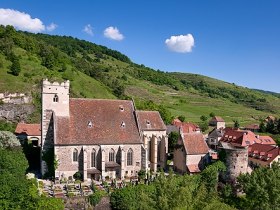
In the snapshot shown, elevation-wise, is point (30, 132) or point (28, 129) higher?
point (28, 129)

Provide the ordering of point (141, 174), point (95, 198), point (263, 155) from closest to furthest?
point (95, 198) → point (141, 174) → point (263, 155)

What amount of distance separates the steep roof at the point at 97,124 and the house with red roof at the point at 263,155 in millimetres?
33588

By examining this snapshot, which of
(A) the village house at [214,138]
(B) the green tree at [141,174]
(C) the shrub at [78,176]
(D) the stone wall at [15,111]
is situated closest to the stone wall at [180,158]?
(B) the green tree at [141,174]

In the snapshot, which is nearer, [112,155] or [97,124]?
[97,124]

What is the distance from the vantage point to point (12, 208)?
39219 millimetres

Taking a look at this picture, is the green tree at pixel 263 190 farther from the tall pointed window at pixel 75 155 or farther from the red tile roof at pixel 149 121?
the tall pointed window at pixel 75 155

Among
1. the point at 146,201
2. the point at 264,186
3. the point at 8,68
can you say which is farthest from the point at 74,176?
the point at 8,68

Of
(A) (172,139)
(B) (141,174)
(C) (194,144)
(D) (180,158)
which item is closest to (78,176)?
(B) (141,174)

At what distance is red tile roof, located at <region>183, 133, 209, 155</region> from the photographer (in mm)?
63394

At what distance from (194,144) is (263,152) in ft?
77.1

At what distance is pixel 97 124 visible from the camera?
60.0 meters

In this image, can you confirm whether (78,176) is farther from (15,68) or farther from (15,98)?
(15,68)

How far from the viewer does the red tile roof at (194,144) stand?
63.4 meters

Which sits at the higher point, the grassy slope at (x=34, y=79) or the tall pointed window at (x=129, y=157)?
the grassy slope at (x=34, y=79)
